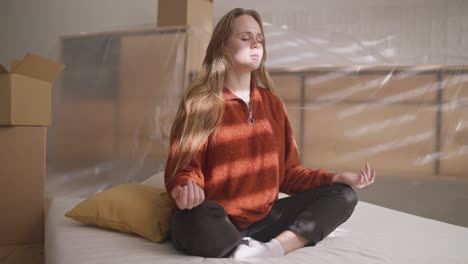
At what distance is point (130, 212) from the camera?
44.4 inches

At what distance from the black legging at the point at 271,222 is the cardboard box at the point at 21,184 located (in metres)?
0.83

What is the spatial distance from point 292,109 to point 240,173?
97cm

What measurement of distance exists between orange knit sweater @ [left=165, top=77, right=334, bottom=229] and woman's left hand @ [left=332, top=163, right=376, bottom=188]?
33mm

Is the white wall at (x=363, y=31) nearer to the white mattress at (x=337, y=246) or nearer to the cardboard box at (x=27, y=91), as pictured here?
the cardboard box at (x=27, y=91)

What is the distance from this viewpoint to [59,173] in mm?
2182

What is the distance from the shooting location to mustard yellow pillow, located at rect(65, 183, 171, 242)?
109 cm

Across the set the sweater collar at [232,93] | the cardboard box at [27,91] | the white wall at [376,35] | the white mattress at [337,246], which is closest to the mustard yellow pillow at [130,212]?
Result: the white mattress at [337,246]

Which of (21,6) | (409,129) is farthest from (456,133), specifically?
(21,6)

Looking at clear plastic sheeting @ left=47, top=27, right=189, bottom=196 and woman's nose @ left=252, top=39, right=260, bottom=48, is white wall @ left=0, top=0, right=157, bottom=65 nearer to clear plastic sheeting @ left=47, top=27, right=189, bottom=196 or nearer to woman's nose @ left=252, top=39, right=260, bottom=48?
clear plastic sheeting @ left=47, top=27, right=189, bottom=196

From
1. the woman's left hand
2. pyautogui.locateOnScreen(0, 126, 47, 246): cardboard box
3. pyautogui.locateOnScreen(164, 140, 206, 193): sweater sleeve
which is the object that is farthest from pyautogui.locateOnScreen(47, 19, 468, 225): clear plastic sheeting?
pyautogui.locateOnScreen(164, 140, 206, 193): sweater sleeve

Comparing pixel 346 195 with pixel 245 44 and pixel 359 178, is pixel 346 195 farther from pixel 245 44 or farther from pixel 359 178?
pixel 245 44

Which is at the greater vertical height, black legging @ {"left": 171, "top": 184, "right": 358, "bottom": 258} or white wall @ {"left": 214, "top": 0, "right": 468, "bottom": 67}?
white wall @ {"left": 214, "top": 0, "right": 468, "bottom": 67}

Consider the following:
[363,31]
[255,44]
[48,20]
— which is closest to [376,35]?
[363,31]

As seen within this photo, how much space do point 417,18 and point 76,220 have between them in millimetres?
1573
